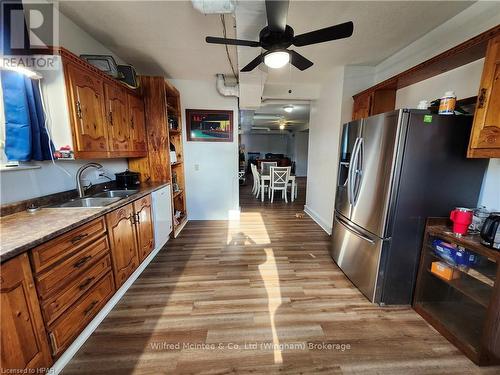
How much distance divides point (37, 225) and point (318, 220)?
3.67 m

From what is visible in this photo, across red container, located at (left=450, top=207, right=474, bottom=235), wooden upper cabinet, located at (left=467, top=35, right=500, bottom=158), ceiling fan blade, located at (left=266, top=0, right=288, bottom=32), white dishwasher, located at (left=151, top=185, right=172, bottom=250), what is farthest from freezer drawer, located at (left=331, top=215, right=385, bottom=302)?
white dishwasher, located at (left=151, top=185, right=172, bottom=250)

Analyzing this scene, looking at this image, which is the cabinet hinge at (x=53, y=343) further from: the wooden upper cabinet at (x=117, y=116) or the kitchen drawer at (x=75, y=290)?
the wooden upper cabinet at (x=117, y=116)

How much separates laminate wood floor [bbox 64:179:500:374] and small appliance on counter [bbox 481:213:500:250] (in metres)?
0.80

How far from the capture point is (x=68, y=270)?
124 cm

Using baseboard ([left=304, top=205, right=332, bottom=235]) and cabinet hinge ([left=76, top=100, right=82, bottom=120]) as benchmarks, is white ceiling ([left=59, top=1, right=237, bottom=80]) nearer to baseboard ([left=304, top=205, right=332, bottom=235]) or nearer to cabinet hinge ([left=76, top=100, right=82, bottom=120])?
cabinet hinge ([left=76, top=100, right=82, bottom=120])

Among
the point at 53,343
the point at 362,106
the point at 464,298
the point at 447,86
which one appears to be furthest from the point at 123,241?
the point at 447,86

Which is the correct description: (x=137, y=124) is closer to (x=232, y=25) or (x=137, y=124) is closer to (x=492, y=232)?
(x=232, y=25)

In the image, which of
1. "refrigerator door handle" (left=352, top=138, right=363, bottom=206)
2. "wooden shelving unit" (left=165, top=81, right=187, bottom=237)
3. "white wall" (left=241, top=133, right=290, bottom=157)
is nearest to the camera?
"refrigerator door handle" (left=352, top=138, right=363, bottom=206)

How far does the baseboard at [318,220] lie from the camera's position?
330cm

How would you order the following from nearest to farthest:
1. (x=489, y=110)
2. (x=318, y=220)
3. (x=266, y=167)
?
(x=489, y=110)
(x=318, y=220)
(x=266, y=167)

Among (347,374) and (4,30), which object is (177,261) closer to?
(347,374)

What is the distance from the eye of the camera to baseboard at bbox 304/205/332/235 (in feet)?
10.8

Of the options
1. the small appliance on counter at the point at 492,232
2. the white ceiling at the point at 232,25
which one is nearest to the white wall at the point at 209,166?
the white ceiling at the point at 232,25

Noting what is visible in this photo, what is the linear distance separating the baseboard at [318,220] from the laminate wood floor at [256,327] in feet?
2.85
